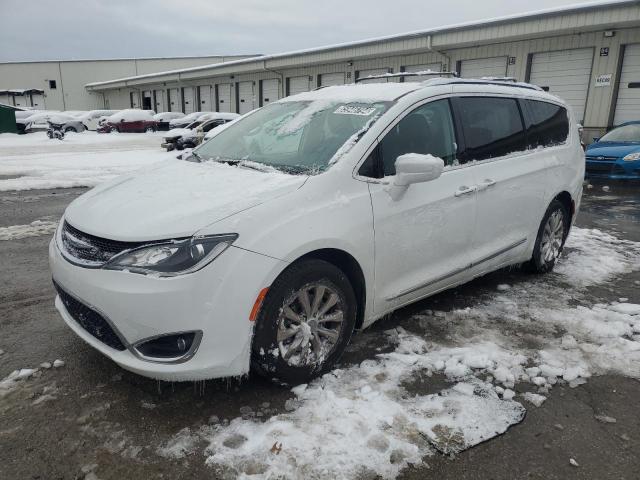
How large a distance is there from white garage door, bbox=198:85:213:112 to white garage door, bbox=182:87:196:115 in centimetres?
125

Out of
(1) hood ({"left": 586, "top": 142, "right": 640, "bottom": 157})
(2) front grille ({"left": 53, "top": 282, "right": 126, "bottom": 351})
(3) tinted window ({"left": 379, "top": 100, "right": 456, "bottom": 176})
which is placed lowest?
(2) front grille ({"left": 53, "top": 282, "right": 126, "bottom": 351})

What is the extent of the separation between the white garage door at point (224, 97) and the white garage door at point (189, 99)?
4.45 m

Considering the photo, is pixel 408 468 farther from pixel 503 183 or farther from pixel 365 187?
pixel 503 183

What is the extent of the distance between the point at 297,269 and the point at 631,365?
234cm

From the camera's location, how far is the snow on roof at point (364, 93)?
142 inches

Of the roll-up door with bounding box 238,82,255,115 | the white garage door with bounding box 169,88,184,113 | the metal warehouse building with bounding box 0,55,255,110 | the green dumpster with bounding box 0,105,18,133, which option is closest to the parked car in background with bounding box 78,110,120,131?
the white garage door with bounding box 169,88,184,113

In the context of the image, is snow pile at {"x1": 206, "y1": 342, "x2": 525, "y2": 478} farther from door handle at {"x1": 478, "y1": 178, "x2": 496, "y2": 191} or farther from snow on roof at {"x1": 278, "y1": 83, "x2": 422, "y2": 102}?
snow on roof at {"x1": 278, "y1": 83, "x2": 422, "y2": 102}

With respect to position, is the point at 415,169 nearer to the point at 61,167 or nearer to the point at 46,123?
the point at 61,167

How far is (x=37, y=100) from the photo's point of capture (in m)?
58.5

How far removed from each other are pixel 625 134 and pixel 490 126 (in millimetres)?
10190

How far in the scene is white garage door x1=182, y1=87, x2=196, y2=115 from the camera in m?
39.0

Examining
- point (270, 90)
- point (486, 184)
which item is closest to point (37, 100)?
point (270, 90)

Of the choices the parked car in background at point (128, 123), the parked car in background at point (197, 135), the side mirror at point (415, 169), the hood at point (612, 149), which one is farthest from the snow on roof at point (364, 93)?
the parked car in background at point (128, 123)

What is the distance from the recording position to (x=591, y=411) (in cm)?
283
